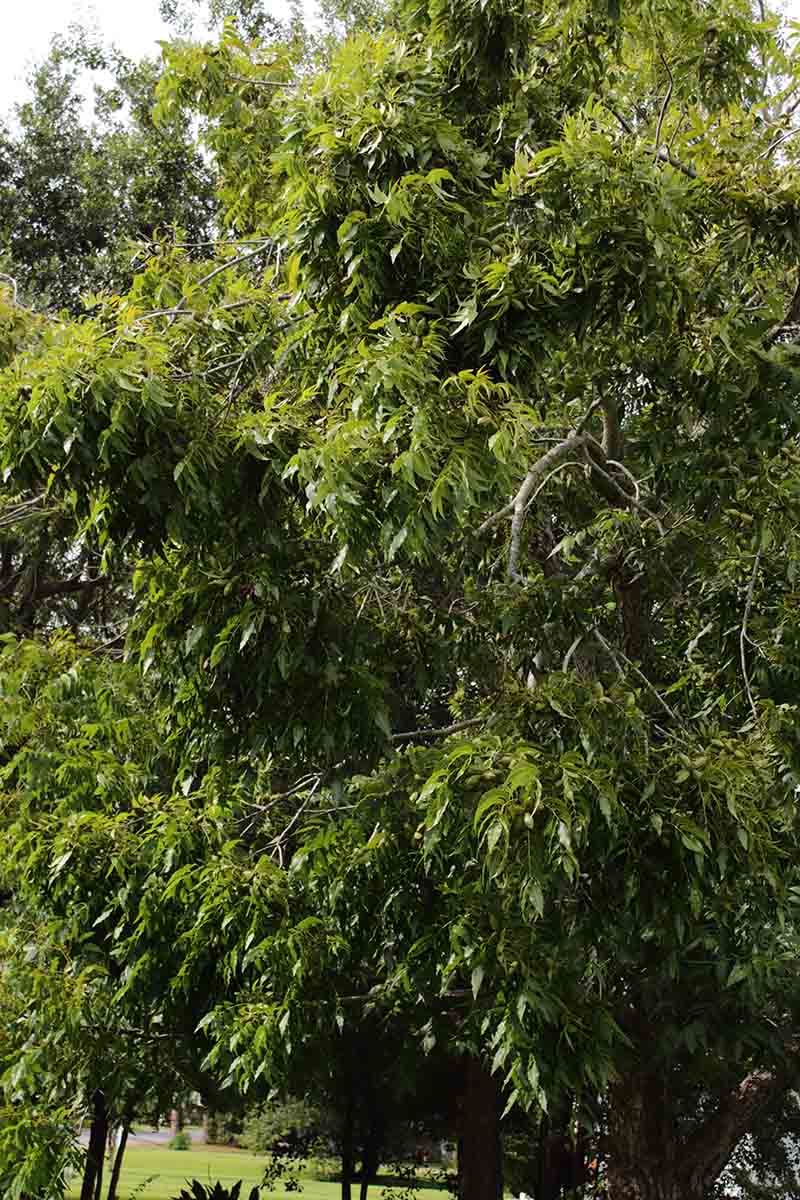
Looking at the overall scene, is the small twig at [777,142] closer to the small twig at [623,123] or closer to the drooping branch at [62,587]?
the small twig at [623,123]

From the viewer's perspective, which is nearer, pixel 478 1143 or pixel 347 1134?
pixel 478 1143

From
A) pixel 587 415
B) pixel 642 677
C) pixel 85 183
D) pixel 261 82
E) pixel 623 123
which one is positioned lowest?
pixel 642 677

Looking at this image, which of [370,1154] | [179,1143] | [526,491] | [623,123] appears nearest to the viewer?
[526,491]

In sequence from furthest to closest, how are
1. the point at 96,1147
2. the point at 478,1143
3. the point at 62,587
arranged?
the point at 62,587, the point at 96,1147, the point at 478,1143

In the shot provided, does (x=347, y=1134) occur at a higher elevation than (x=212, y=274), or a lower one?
lower

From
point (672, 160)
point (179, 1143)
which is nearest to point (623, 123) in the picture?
point (672, 160)

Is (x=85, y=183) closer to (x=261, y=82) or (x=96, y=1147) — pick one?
(x=261, y=82)

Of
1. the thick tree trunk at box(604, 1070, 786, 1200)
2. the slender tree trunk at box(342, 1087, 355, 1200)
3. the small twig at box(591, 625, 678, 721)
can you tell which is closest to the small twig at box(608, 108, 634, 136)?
the small twig at box(591, 625, 678, 721)

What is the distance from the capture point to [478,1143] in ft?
35.8

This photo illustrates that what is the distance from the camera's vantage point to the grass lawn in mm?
22812

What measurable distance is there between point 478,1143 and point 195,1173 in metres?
20.1

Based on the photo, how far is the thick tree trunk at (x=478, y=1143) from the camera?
10844 millimetres

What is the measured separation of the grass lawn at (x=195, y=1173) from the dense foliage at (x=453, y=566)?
1625 centimetres

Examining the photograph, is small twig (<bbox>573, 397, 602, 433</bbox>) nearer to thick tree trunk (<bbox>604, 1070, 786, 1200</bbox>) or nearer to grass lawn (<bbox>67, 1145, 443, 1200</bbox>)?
thick tree trunk (<bbox>604, 1070, 786, 1200</bbox>)
